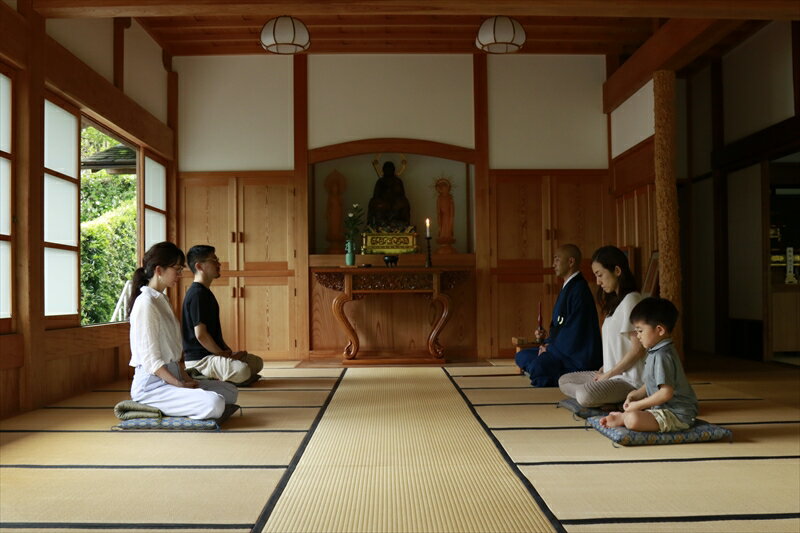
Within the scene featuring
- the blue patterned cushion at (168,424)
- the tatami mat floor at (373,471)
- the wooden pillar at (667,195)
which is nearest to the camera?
the tatami mat floor at (373,471)

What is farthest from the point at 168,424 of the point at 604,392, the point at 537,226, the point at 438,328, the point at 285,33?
the point at 537,226

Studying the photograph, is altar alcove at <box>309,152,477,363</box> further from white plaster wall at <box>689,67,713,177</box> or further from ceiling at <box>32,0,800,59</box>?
white plaster wall at <box>689,67,713,177</box>

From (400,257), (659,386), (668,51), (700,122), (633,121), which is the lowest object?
(659,386)

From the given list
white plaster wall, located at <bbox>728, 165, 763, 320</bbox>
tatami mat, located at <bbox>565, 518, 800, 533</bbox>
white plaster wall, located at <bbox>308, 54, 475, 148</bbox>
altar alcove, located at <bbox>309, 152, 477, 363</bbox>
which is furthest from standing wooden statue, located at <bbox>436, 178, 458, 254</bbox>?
tatami mat, located at <bbox>565, 518, 800, 533</bbox>

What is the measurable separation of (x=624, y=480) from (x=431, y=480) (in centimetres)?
68

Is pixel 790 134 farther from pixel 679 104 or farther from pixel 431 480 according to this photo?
pixel 431 480

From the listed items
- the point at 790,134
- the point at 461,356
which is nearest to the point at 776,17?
the point at 790,134

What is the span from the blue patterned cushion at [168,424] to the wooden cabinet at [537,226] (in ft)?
13.9

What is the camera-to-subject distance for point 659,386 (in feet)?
10.2

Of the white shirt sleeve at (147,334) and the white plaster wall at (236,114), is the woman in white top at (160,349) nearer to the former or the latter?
the white shirt sleeve at (147,334)

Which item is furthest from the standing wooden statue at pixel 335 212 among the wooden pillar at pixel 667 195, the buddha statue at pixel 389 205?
the wooden pillar at pixel 667 195

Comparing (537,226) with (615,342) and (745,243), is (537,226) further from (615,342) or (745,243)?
(615,342)

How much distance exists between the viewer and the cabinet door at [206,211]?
720 centimetres

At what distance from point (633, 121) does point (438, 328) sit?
8.63ft
